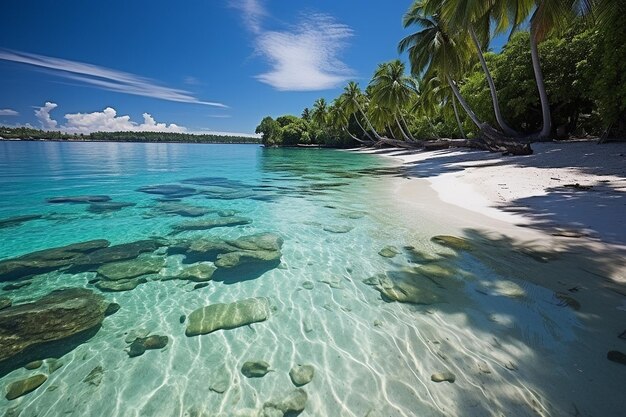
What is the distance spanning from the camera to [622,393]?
2.47 metres

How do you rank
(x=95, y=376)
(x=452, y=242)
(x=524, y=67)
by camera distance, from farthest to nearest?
(x=524, y=67) < (x=452, y=242) < (x=95, y=376)

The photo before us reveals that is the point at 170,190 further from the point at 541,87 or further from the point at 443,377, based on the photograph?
the point at 541,87

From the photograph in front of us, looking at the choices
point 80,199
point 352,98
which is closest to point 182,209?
point 80,199

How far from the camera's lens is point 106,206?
36.5 ft

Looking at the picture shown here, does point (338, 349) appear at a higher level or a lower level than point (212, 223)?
lower

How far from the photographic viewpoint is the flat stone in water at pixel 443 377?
285 centimetres

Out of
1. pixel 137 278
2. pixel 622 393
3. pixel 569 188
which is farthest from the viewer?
pixel 569 188

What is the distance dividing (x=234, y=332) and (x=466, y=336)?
293cm

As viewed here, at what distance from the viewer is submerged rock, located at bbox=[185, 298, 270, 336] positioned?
3861 millimetres

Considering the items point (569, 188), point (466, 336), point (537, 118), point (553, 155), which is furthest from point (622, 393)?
point (537, 118)

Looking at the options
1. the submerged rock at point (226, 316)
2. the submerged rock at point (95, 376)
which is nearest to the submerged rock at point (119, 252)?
the submerged rock at point (226, 316)

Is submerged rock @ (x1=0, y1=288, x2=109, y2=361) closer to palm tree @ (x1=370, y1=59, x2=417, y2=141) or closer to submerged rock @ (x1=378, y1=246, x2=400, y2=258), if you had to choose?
submerged rock @ (x1=378, y1=246, x2=400, y2=258)

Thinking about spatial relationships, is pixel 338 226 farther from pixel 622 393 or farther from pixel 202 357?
pixel 622 393

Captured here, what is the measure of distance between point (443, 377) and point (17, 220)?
41.0ft
